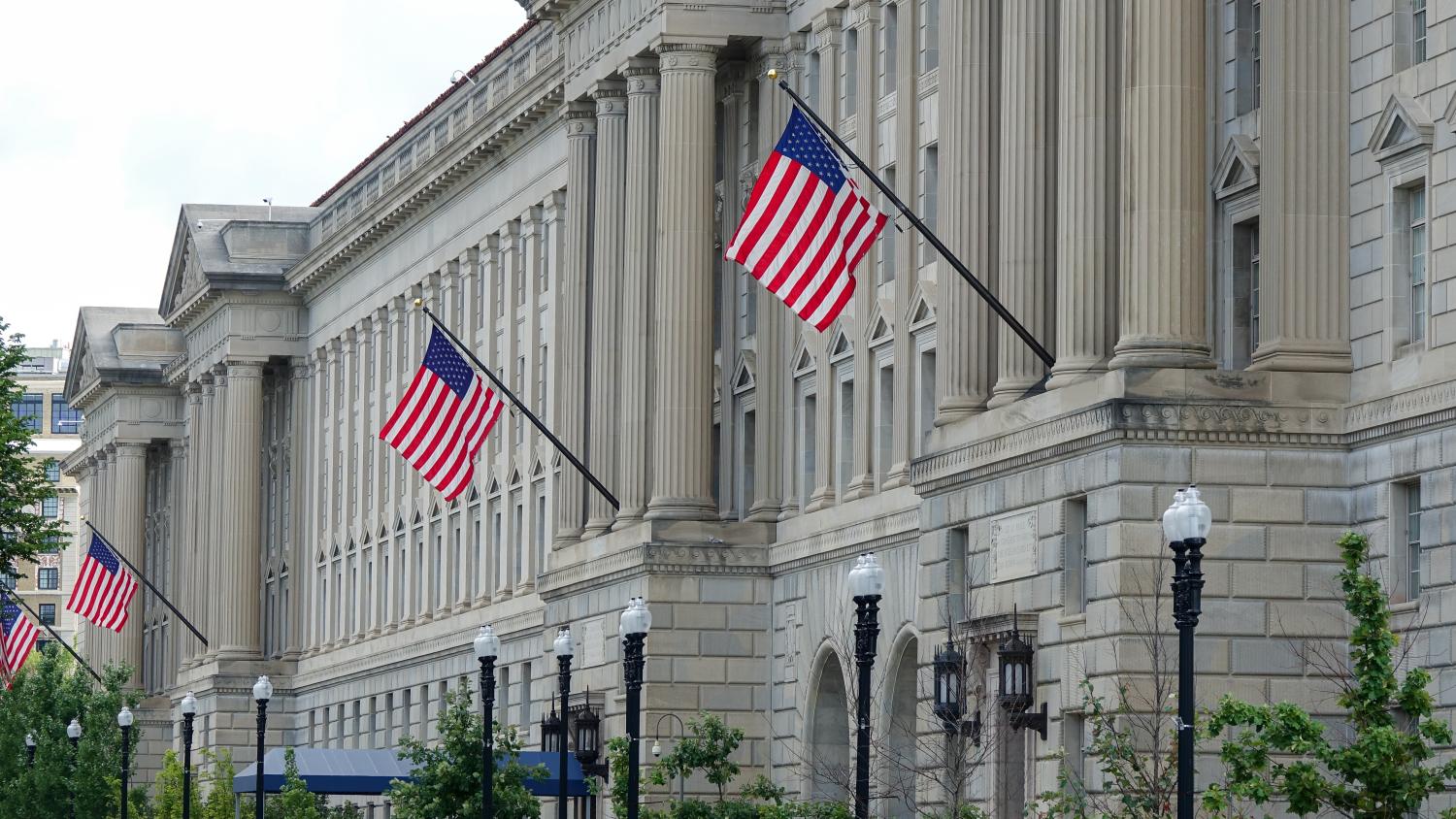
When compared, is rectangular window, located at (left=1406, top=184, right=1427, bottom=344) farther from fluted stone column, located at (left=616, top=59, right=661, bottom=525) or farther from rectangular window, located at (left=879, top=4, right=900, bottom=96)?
fluted stone column, located at (left=616, top=59, right=661, bottom=525)

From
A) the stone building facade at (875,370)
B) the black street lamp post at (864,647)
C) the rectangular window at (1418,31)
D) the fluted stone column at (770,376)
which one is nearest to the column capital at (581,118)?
the stone building facade at (875,370)

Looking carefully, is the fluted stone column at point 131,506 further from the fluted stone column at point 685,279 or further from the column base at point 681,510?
the column base at point 681,510

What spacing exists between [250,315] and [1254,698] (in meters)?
79.3

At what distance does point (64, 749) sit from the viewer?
105188 millimetres

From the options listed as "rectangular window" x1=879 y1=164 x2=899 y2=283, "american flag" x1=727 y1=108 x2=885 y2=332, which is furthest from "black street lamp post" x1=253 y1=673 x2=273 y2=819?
"american flag" x1=727 y1=108 x2=885 y2=332

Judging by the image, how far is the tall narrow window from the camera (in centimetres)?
4106

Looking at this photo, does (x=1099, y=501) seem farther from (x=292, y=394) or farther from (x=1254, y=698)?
(x=292, y=394)

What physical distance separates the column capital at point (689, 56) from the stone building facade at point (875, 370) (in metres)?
0.12

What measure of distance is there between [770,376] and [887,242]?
5786 mm

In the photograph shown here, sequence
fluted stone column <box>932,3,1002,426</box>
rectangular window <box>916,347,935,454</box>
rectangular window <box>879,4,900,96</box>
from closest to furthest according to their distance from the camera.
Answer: fluted stone column <box>932,3,1002,426</box> < rectangular window <box>916,347,935,454</box> < rectangular window <box>879,4,900,96</box>

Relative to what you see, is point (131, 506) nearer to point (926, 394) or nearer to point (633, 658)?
point (926, 394)

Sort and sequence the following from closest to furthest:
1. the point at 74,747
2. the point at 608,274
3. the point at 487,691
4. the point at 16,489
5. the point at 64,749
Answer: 1. the point at 487,691
2. the point at 608,274
3. the point at 16,489
4. the point at 64,749
5. the point at 74,747

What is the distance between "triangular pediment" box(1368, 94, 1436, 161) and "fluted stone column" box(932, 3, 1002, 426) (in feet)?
28.1

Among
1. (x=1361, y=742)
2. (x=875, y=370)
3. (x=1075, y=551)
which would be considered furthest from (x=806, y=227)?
(x=1361, y=742)
